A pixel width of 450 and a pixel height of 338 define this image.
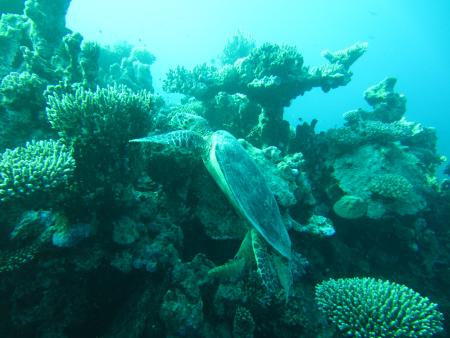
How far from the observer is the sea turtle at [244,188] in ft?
9.59

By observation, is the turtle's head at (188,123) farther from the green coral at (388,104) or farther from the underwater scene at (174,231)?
the green coral at (388,104)

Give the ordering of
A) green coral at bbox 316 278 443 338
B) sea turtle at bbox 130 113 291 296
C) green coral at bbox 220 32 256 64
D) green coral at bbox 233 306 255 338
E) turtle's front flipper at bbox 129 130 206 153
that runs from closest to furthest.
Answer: green coral at bbox 233 306 255 338
sea turtle at bbox 130 113 291 296
green coral at bbox 316 278 443 338
turtle's front flipper at bbox 129 130 206 153
green coral at bbox 220 32 256 64

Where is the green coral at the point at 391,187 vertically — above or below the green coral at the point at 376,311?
above

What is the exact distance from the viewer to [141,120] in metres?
3.47

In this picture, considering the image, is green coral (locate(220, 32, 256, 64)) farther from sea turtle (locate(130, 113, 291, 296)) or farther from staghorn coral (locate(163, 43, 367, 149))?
sea turtle (locate(130, 113, 291, 296))

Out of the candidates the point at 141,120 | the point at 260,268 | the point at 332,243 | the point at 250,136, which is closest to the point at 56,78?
the point at 141,120

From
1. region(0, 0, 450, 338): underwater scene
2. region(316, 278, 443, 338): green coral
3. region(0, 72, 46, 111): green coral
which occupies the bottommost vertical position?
region(316, 278, 443, 338): green coral

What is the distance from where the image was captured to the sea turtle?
292 centimetres

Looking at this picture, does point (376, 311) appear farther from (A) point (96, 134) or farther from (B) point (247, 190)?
(A) point (96, 134)

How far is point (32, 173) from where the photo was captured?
2.67m

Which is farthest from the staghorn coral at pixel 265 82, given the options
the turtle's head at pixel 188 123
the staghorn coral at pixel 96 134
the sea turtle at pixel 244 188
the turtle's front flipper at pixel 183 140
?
the staghorn coral at pixel 96 134

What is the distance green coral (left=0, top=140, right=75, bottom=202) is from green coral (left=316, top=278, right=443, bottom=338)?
12.3ft

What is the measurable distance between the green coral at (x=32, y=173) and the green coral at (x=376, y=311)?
3753mm

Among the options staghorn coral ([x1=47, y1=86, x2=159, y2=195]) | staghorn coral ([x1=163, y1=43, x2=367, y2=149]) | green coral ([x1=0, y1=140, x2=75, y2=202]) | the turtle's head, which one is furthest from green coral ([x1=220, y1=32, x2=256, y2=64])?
green coral ([x1=0, y1=140, x2=75, y2=202])
